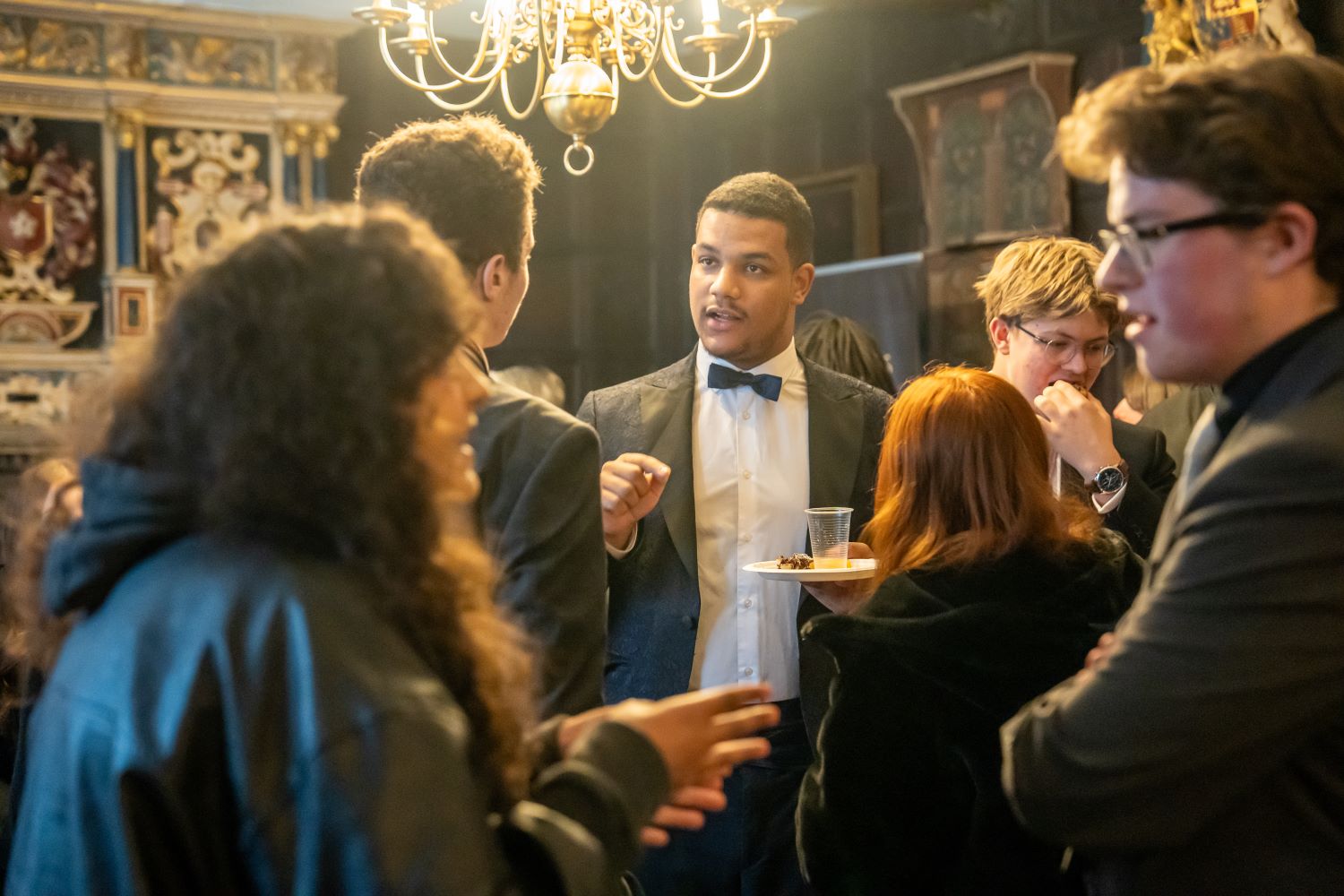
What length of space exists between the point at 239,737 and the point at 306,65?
8.05 meters

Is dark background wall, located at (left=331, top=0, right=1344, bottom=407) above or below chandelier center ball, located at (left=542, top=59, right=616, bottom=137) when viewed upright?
above

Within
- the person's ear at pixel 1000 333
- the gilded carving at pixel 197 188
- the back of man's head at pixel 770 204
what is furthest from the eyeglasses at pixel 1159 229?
the gilded carving at pixel 197 188

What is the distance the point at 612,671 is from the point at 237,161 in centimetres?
664

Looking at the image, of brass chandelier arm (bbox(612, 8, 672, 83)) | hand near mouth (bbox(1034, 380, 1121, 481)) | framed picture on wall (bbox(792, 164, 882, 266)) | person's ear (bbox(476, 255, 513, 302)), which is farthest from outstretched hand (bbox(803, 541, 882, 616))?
framed picture on wall (bbox(792, 164, 882, 266))

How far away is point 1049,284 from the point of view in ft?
9.23

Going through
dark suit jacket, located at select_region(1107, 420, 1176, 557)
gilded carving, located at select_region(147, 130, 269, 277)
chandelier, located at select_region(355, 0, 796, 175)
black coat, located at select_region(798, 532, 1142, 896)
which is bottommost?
black coat, located at select_region(798, 532, 1142, 896)

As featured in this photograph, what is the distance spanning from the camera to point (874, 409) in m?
2.97

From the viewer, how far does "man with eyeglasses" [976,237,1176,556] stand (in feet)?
8.77

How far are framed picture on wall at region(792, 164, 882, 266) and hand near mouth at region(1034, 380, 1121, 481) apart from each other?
5111mm

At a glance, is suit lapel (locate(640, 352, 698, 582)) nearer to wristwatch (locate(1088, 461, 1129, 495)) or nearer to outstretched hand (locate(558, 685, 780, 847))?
wristwatch (locate(1088, 461, 1129, 495))

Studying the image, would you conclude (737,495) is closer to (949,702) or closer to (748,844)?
(748,844)

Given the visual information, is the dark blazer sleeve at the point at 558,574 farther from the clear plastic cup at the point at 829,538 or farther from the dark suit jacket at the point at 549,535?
the clear plastic cup at the point at 829,538

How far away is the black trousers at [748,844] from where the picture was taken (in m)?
2.71

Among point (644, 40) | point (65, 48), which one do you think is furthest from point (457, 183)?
Answer: point (65, 48)
